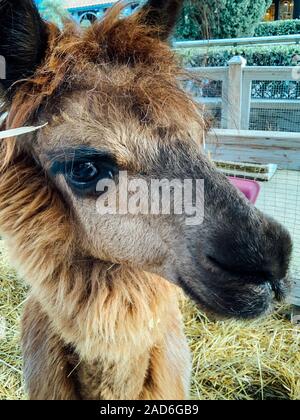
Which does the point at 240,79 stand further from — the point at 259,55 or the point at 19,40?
the point at 19,40

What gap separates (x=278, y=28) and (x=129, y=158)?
2545 millimetres

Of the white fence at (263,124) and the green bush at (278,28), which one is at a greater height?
the green bush at (278,28)

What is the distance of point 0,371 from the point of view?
1.80 metres

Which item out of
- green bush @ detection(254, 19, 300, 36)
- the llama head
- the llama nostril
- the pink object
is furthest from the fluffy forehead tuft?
green bush @ detection(254, 19, 300, 36)

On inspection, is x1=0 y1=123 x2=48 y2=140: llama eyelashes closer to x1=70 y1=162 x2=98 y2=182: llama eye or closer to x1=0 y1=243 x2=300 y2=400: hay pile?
x1=70 y1=162 x2=98 y2=182: llama eye

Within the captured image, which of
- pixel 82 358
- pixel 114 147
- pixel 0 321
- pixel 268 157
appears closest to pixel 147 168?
pixel 114 147

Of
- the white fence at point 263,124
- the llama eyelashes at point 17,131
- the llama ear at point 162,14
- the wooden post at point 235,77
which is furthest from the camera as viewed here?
the wooden post at point 235,77

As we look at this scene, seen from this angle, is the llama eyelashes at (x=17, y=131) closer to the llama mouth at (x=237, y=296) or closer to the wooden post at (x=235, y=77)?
the llama mouth at (x=237, y=296)

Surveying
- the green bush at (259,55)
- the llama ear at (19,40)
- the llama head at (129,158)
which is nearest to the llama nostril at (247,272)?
the llama head at (129,158)

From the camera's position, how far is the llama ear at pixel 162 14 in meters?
1.04

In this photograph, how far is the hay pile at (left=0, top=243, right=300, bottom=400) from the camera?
1.67m

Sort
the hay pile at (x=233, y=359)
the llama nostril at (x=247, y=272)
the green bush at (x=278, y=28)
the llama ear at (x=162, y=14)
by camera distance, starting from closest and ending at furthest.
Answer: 1. the llama nostril at (x=247, y=272)
2. the llama ear at (x=162, y=14)
3. the hay pile at (x=233, y=359)
4. the green bush at (x=278, y=28)

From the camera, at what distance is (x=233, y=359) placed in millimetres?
1806

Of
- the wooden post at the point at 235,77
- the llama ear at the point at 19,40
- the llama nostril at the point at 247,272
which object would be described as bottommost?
the llama nostril at the point at 247,272
